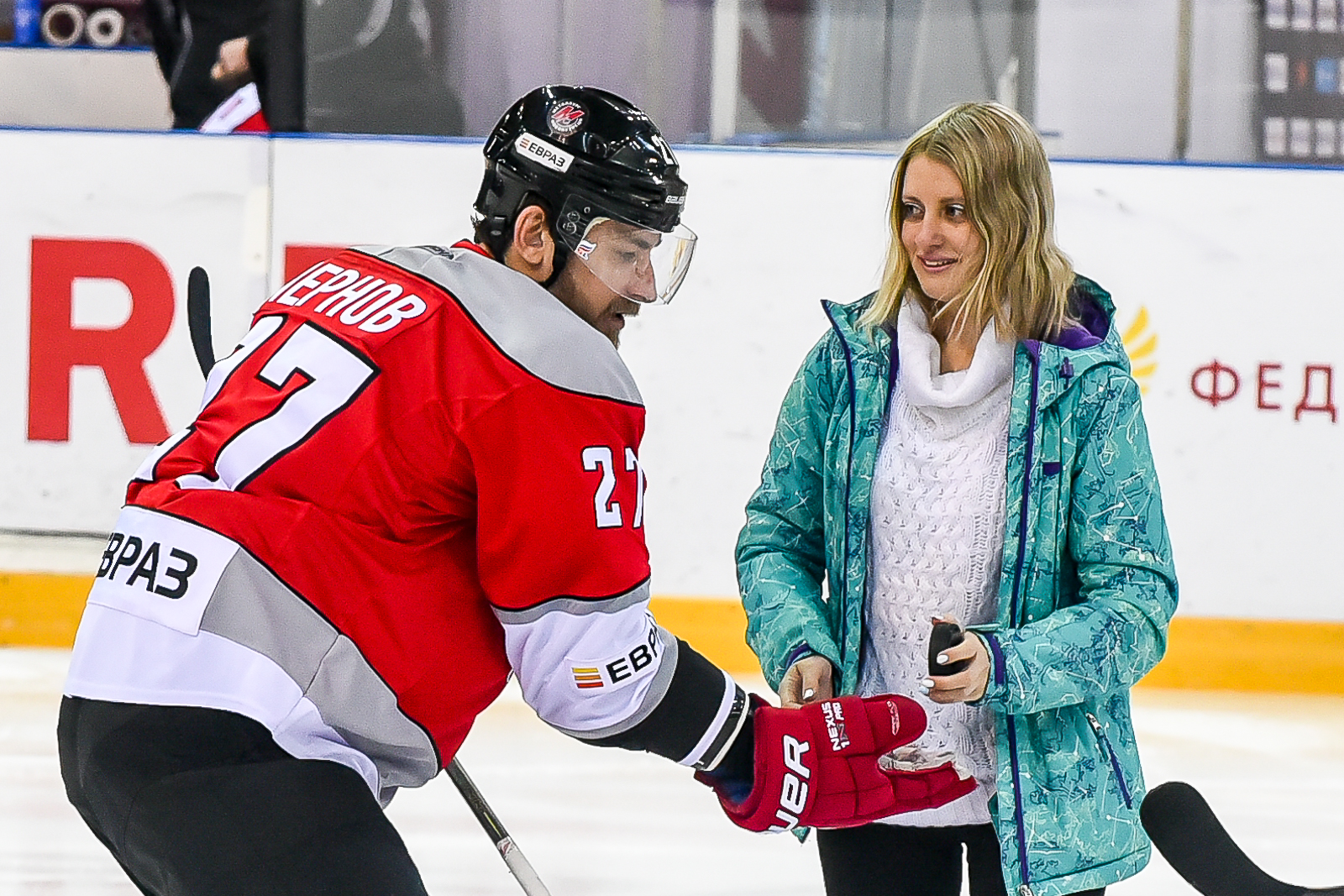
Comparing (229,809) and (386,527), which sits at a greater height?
(386,527)

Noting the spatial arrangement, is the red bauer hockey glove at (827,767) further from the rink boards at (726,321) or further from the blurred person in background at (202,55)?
the blurred person in background at (202,55)

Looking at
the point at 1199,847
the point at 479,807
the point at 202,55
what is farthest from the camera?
the point at 202,55

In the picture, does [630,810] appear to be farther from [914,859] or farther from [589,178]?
[589,178]

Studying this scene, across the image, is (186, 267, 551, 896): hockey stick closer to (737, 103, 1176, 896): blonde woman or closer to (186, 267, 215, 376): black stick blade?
(186, 267, 215, 376): black stick blade

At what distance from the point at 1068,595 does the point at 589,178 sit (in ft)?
1.87

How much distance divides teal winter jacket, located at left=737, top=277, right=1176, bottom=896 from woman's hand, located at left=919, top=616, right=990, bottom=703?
1 cm

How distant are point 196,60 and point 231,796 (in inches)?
165

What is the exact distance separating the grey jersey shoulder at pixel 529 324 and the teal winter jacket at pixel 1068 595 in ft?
1.30

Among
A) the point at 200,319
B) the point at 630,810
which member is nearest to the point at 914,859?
the point at 200,319

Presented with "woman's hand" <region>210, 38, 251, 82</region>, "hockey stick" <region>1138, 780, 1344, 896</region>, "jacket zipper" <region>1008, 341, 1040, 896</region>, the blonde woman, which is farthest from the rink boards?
"hockey stick" <region>1138, 780, 1344, 896</region>

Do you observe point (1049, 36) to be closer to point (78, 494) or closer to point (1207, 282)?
point (1207, 282)

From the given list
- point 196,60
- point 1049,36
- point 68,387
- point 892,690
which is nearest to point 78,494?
point 68,387

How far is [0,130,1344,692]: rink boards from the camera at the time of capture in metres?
4.00

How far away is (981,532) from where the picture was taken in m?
1.48
